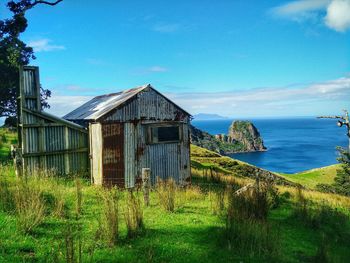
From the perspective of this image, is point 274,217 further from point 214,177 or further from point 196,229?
point 214,177

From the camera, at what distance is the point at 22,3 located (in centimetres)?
2509

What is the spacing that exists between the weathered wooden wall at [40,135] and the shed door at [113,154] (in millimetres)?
1372

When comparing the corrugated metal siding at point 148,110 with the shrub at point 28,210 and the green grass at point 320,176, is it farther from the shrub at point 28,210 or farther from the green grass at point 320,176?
the green grass at point 320,176

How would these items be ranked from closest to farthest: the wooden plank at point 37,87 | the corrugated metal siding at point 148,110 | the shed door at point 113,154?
the wooden plank at point 37,87, the shed door at point 113,154, the corrugated metal siding at point 148,110

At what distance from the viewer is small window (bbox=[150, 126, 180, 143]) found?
1833 centimetres

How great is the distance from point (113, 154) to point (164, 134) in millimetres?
2999

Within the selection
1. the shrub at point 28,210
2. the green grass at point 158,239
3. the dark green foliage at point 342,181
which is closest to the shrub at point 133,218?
the green grass at point 158,239

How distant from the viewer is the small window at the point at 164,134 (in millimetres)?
18328

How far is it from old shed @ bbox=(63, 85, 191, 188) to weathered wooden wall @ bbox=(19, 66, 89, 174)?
107 cm

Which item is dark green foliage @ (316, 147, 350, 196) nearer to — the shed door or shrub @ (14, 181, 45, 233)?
the shed door

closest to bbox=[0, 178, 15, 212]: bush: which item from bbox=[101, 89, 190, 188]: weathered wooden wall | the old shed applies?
the old shed


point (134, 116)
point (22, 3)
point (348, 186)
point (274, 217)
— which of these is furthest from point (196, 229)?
point (348, 186)

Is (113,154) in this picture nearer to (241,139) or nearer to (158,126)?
(158,126)

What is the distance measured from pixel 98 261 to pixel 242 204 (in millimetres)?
4973
